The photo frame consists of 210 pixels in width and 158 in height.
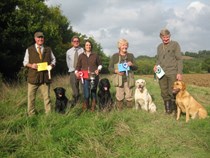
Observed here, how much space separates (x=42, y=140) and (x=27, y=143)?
0.27 m

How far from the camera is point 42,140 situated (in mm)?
5637

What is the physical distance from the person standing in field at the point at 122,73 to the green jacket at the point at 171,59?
88 centimetres

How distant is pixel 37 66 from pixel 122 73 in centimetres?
223

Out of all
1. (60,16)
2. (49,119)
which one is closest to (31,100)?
(49,119)

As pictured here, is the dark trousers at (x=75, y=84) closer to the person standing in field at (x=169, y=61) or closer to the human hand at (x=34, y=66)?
the human hand at (x=34, y=66)

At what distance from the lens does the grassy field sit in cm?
532

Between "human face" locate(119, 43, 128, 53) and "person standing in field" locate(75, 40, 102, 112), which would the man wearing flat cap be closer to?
"person standing in field" locate(75, 40, 102, 112)

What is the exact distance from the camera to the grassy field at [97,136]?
209 inches

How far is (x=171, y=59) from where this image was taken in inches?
324

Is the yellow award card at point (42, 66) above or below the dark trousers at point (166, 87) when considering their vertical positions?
above

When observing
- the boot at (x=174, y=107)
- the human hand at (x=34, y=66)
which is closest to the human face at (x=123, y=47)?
the boot at (x=174, y=107)

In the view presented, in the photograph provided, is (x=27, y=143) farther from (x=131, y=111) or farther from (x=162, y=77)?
(x=162, y=77)

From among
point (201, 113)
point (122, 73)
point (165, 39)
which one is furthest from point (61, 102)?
point (201, 113)

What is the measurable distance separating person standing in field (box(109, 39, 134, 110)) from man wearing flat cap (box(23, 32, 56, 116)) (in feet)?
5.71
